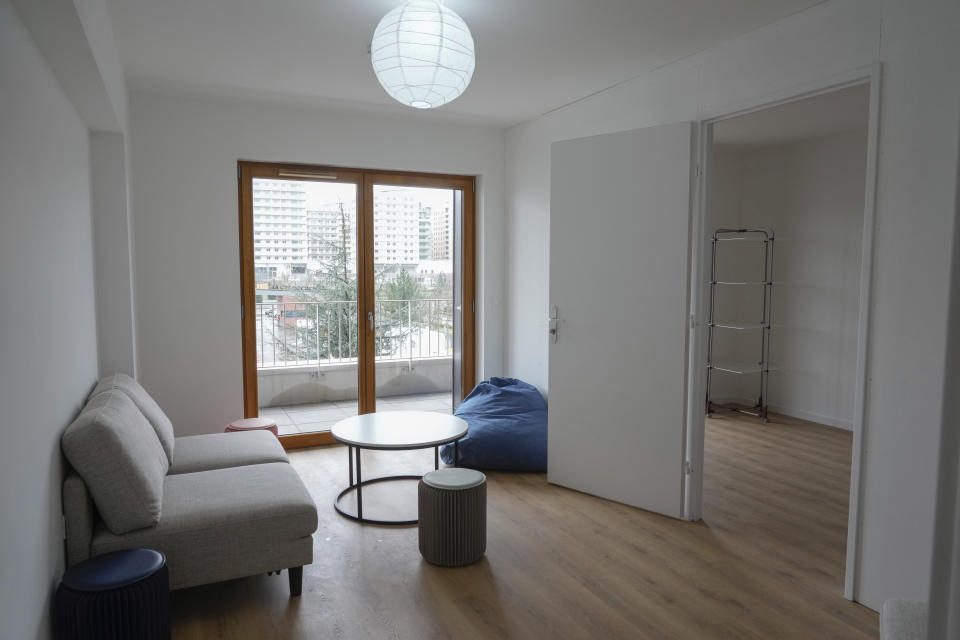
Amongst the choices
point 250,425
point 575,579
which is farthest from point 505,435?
point 250,425

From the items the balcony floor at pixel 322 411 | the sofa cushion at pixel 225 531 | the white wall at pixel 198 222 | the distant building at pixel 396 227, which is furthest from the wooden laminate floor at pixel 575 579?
the distant building at pixel 396 227

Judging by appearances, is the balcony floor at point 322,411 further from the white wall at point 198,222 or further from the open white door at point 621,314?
the open white door at point 621,314

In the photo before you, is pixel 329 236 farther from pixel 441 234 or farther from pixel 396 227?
pixel 441 234

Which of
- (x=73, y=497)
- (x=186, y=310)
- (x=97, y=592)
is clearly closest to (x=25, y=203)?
(x=73, y=497)

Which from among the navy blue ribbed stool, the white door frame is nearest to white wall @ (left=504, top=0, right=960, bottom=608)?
the white door frame

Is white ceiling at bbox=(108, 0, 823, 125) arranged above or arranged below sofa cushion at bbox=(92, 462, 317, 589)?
above

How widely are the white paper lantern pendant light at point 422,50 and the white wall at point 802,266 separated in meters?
4.27

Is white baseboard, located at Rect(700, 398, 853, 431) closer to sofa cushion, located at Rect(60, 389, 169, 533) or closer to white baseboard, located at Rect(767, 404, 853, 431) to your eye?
white baseboard, located at Rect(767, 404, 853, 431)

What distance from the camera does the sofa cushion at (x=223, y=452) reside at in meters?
3.12

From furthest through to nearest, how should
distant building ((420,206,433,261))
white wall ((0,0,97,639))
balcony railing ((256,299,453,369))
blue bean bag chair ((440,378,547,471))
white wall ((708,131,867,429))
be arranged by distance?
1. white wall ((708,131,867,429))
2. distant building ((420,206,433,261))
3. balcony railing ((256,299,453,369))
4. blue bean bag chair ((440,378,547,471))
5. white wall ((0,0,97,639))

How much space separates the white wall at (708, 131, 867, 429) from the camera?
18.0 ft

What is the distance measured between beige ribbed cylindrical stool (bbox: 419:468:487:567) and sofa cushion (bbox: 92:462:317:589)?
1.86ft

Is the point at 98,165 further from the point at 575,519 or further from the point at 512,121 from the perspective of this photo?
the point at 575,519

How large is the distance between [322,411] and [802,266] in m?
4.50
